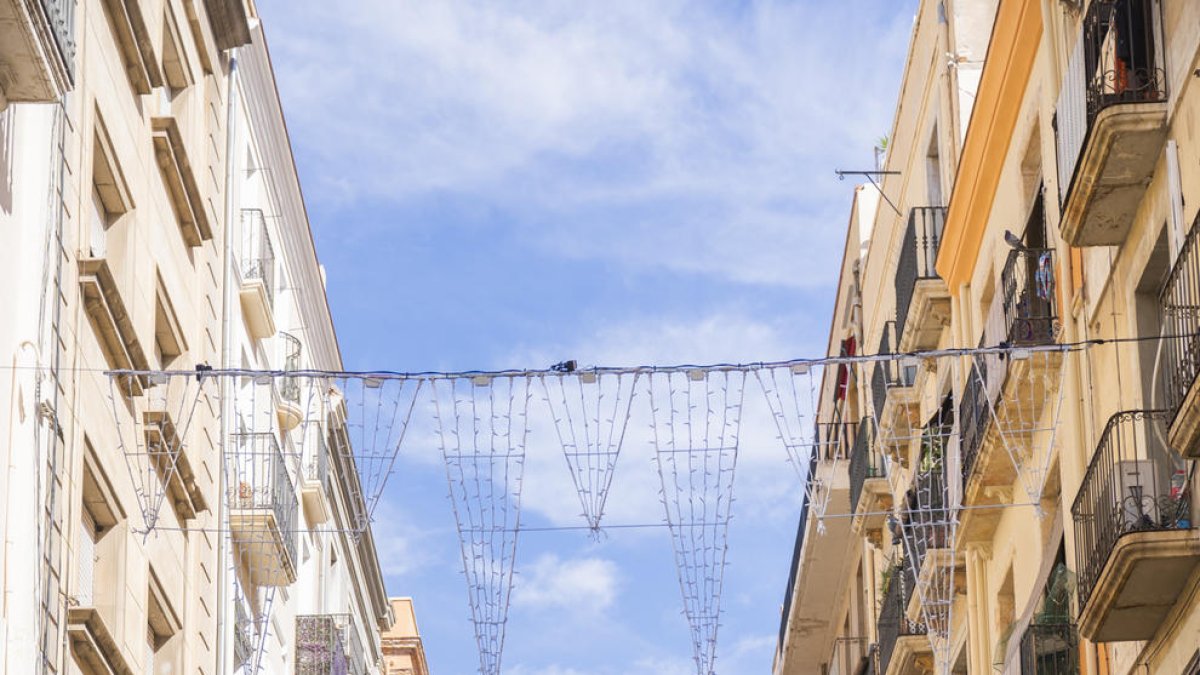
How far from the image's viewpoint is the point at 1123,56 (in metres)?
18.0

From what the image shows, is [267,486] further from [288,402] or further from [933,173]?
[933,173]

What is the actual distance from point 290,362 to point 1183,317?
20.8m

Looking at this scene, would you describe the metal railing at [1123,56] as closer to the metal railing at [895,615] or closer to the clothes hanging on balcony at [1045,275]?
the clothes hanging on balcony at [1045,275]

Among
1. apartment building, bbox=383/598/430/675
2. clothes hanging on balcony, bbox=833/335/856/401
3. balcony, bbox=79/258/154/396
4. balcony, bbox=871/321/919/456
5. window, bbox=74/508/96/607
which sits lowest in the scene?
window, bbox=74/508/96/607

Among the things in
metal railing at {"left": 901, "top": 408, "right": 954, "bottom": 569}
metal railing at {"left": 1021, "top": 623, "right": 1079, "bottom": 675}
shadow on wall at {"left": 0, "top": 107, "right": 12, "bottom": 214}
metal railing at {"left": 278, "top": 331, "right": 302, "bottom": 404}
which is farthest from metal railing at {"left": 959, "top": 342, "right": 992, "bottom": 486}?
metal railing at {"left": 278, "top": 331, "right": 302, "bottom": 404}

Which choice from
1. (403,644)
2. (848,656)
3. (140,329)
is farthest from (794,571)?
(140,329)

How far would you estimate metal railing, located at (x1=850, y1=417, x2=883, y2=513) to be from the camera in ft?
113

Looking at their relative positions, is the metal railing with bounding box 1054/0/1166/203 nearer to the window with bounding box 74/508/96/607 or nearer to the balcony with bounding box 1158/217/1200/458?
the balcony with bounding box 1158/217/1200/458

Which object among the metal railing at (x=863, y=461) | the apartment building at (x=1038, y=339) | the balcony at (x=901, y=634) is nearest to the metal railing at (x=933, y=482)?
the apartment building at (x=1038, y=339)

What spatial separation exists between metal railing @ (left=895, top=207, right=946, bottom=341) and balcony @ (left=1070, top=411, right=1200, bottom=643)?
1012 centimetres

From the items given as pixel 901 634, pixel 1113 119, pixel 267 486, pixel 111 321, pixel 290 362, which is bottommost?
pixel 1113 119

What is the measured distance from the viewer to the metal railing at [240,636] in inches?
1131

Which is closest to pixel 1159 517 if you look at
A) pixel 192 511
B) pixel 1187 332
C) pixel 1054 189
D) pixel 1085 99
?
pixel 1187 332

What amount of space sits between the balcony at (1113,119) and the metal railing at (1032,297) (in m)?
3.54
